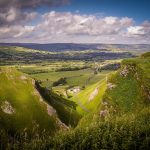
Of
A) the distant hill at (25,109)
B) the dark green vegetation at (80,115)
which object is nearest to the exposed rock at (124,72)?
the dark green vegetation at (80,115)

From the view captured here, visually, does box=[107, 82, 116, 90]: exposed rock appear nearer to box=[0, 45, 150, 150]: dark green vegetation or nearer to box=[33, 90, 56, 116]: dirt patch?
box=[0, 45, 150, 150]: dark green vegetation

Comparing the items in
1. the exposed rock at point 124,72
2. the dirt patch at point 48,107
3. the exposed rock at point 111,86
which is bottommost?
the dirt patch at point 48,107

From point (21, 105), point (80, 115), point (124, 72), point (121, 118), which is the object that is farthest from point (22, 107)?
point (124, 72)

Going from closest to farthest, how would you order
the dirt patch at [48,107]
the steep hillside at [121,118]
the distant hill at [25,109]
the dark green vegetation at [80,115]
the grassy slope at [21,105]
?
the steep hillside at [121,118] → the dark green vegetation at [80,115] → the grassy slope at [21,105] → the distant hill at [25,109] → the dirt patch at [48,107]

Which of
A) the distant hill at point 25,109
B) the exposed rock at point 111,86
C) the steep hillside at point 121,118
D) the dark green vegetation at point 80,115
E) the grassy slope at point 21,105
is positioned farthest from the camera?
the exposed rock at point 111,86

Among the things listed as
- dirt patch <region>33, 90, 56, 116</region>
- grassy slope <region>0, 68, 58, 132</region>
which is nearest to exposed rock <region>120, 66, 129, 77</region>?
dirt patch <region>33, 90, 56, 116</region>

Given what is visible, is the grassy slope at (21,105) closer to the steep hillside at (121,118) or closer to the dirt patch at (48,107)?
the dirt patch at (48,107)
